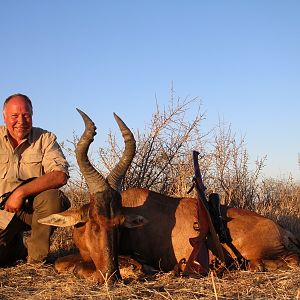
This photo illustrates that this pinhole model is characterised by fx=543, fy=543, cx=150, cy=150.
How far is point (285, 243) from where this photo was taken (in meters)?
7.15

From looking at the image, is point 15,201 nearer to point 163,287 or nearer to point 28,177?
point 28,177

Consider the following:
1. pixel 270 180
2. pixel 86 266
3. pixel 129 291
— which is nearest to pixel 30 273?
pixel 86 266

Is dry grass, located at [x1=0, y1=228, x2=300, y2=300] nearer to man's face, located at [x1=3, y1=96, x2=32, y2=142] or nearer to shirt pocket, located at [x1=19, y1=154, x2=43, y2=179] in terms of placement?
shirt pocket, located at [x1=19, y1=154, x2=43, y2=179]

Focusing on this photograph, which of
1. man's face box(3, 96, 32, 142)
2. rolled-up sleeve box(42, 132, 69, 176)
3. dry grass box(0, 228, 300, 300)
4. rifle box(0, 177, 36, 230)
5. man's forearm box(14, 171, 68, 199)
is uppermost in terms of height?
man's face box(3, 96, 32, 142)

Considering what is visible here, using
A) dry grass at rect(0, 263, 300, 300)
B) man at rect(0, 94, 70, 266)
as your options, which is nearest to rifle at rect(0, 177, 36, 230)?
man at rect(0, 94, 70, 266)

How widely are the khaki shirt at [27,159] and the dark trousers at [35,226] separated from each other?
0.35 m

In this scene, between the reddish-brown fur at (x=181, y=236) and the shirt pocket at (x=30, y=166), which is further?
the shirt pocket at (x=30, y=166)

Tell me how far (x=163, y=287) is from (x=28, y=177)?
2990 mm

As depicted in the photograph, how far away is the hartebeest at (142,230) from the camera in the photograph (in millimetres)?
5594

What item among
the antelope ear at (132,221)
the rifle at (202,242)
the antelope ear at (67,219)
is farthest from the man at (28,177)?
the rifle at (202,242)

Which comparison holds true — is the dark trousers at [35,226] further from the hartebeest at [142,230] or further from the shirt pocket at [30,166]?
the hartebeest at [142,230]

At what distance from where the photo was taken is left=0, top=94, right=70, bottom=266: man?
7043mm

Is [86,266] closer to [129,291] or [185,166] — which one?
[129,291]

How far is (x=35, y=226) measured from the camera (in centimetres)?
722
